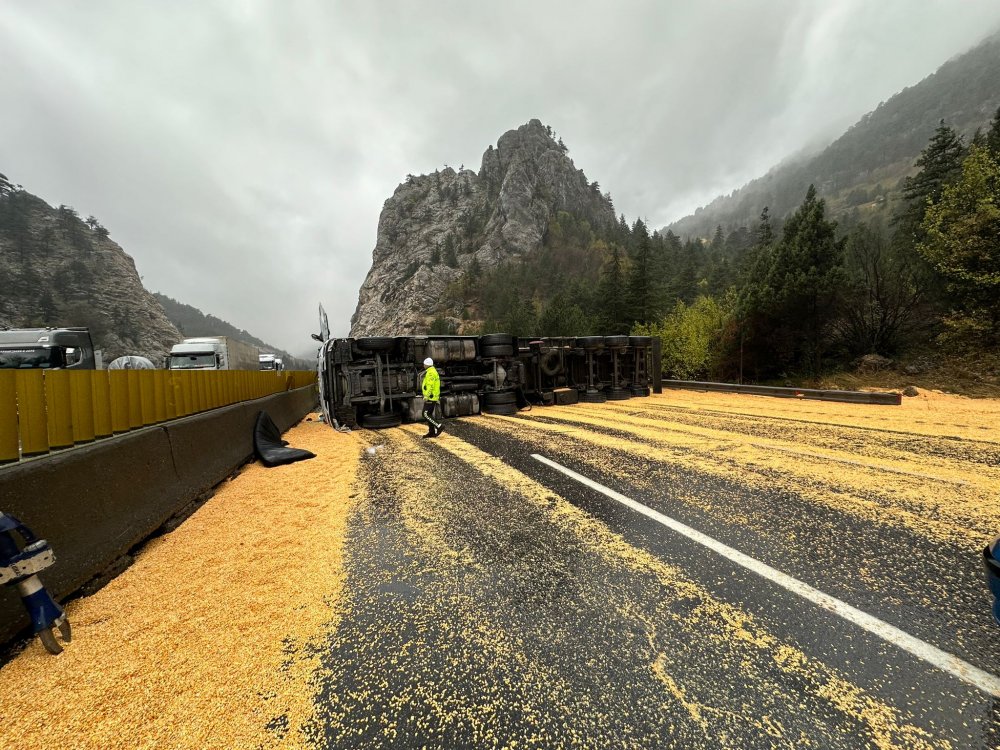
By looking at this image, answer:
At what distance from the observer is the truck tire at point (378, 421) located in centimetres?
957

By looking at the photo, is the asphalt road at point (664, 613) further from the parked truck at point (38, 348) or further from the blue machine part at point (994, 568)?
the parked truck at point (38, 348)

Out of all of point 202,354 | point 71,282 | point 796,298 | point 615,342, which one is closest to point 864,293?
point 796,298

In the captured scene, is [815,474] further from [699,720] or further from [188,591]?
[188,591]

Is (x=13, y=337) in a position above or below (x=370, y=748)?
above

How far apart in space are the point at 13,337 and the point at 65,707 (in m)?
15.0

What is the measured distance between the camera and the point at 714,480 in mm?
4402

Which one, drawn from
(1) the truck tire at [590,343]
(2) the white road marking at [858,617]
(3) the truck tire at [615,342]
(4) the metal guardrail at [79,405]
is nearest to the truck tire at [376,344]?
(4) the metal guardrail at [79,405]

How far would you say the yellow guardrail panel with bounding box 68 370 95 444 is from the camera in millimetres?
3043

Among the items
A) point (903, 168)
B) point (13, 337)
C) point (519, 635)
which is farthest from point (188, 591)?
point (903, 168)

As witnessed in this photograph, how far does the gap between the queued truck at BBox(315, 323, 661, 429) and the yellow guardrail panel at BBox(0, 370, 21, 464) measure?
6654 mm

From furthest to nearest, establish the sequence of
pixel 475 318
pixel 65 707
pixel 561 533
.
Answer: pixel 475 318 < pixel 561 533 < pixel 65 707

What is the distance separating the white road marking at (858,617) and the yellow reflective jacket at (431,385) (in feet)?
18.4

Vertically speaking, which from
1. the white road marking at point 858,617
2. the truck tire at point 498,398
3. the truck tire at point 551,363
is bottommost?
the white road marking at point 858,617

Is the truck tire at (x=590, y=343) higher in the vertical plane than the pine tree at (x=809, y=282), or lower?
lower
